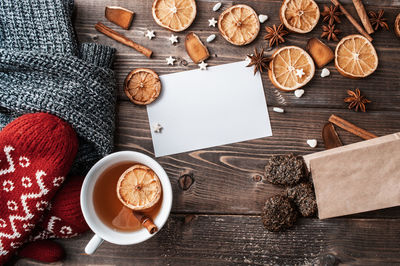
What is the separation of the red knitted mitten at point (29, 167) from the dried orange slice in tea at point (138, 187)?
0.52ft

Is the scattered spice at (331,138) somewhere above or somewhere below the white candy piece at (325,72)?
below

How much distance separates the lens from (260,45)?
0.85 metres

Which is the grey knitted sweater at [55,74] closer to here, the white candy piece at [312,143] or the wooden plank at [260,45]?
the wooden plank at [260,45]

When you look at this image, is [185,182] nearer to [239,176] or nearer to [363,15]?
[239,176]

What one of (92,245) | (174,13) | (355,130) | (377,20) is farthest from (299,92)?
(92,245)

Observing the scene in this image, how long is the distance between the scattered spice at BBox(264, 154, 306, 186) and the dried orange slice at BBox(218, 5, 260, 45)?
1.05ft

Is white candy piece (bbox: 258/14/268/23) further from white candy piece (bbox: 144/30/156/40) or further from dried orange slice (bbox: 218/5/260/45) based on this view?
white candy piece (bbox: 144/30/156/40)

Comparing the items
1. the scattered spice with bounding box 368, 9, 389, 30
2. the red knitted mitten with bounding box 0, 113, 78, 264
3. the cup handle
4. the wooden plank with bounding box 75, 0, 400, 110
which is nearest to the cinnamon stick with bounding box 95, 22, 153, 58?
the wooden plank with bounding box 75, 0, 400, 110

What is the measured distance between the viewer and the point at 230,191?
0.83m

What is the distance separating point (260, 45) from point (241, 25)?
0.07m

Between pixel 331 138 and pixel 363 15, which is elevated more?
pixel 363 15

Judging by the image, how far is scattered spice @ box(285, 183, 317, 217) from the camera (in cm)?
80

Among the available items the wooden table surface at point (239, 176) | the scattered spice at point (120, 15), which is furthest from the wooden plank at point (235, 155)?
the scattered spice at point (120, 15)

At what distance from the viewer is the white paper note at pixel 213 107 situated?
2.76ft
